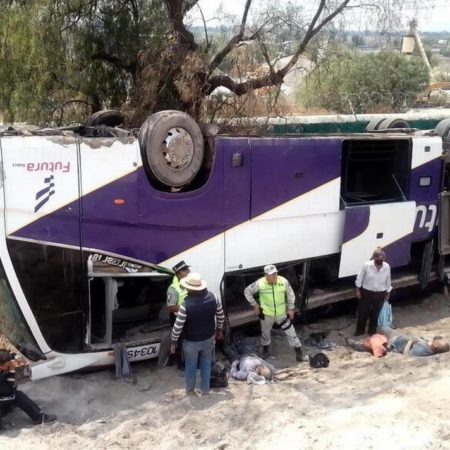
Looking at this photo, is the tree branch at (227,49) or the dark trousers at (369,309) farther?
the tree branch at (227,49)

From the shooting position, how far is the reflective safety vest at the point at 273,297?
705 centimetres

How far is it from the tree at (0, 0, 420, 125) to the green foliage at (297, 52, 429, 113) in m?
0.92

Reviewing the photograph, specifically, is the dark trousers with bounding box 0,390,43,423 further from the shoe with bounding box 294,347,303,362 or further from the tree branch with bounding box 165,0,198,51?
the tree branch with bounding box 165,0,198,51

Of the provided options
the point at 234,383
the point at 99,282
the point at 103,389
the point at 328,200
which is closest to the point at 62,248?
the point at 99,282

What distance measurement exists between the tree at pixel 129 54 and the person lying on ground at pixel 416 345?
7.36 m

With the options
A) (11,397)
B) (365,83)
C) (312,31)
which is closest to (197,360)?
(11,397)

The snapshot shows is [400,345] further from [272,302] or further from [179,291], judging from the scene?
[179,291]

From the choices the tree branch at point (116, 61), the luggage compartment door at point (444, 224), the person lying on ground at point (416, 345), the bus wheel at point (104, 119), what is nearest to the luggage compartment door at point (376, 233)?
the luggage compartment door at point (444, 224)

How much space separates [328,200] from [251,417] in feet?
9.49

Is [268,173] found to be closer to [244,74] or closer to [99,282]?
[99,282]

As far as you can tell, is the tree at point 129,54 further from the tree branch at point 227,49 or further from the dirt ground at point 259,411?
the dirt ground at point 259,411

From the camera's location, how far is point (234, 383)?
6645 mm

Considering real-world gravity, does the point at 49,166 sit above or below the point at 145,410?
→ above

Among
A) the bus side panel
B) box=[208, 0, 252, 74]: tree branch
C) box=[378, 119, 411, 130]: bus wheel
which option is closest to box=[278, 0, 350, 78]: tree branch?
box=[208, 0, 252, 74]: tree branch
